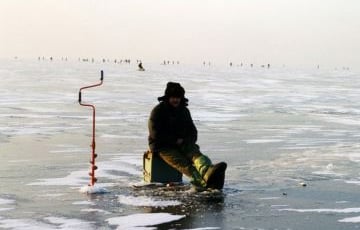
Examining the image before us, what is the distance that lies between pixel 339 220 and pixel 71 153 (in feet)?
21.2

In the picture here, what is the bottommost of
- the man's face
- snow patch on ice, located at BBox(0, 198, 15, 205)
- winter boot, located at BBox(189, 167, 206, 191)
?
snow patch on ice, located at BBox(0, 198, 15, 205)

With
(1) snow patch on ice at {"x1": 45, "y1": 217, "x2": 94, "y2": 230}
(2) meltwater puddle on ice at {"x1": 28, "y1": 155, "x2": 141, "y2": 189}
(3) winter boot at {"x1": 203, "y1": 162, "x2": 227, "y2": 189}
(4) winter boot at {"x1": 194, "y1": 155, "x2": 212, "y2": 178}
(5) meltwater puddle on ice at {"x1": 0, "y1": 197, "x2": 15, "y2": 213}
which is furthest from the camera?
(2) meltwater puddle on ice at {"x1": 28, "y1": 155, "x2": 141, "y2": 189}

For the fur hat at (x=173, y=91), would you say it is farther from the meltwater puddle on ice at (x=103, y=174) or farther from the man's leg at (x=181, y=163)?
the meltwater puddle on ice at (x=103, y=174)

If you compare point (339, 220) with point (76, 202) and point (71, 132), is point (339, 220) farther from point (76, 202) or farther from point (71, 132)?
point (71, 132)

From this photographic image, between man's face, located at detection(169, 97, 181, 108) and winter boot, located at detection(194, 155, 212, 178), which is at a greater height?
man's face, located at detection(169, 97, 181, 108)

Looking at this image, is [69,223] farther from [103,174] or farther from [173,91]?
[103,174]

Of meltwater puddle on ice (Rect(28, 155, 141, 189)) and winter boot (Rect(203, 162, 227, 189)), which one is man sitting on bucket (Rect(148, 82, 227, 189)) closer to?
winter boot (Rect(203, 162, 227, 189))

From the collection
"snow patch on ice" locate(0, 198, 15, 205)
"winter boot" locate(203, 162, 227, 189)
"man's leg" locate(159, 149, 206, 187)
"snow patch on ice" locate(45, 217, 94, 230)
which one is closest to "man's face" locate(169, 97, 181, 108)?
"man's leg" locate(159, 149, 206, 187)

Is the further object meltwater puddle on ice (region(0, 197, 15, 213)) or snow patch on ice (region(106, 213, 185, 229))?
meltwater puddle on ice (region(0, 197, 15, 213))

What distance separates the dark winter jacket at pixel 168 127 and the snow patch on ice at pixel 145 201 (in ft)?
A: 3.78

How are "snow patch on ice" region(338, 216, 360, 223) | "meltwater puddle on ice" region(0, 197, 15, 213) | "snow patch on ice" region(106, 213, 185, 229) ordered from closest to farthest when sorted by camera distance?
"snow patch on ice" region(106, 213, 185, 229) → "snow patch on ice" region(338, 216, 360, 223) → "meltwater puddle on ice" region(0, 197, 15, 213)

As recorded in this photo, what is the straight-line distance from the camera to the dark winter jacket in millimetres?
9352

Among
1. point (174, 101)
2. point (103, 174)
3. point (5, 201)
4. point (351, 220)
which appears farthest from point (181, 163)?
point (351, 220)

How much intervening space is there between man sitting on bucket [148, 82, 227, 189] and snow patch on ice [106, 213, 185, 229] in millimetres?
1754
